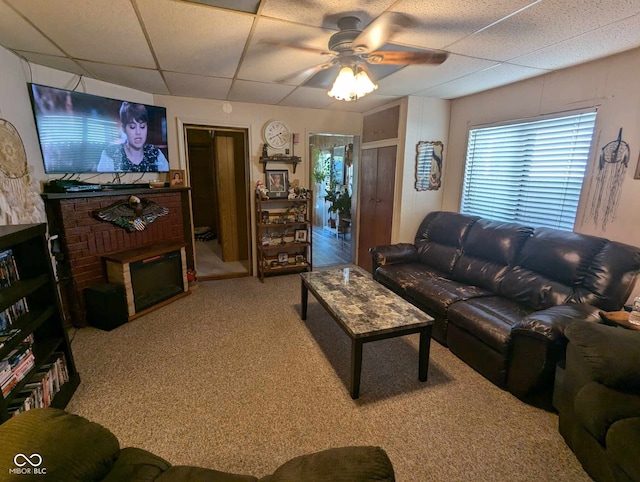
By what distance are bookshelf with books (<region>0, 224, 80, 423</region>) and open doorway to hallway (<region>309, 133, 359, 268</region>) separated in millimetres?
3299

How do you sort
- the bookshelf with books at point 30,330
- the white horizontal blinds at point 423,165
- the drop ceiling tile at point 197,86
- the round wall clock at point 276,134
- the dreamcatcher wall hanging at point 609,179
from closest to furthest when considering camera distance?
the bookshelf with books at point 30,330 < the dreamcatcher wall hanging at point 609,179 < the drop ceiling tile at point 197,86 < the white horizontal blinds at point 423,165 < the round wall clock at point 276,134

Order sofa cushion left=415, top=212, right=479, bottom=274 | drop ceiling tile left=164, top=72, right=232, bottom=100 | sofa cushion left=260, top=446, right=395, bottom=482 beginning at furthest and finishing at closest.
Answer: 1. sofa cushion left=415, top=212, right=479, bottom=274
2. drop ceiling tile left=164, top=72, right=232, bottom=100
3. sofa cushion left=260, top=446, right=395, bottom=482

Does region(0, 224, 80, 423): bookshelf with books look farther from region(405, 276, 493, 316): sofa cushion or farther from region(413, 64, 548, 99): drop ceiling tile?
region(413, 64, 548, 99): drop ceiling tile

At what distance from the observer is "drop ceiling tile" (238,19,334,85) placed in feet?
6.03

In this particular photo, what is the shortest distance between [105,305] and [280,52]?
8.62 ft

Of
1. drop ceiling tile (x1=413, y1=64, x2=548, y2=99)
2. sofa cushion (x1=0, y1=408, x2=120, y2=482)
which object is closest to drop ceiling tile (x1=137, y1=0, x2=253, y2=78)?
sofa cushion (x1=0, y1=408, x2=120, y2=482)

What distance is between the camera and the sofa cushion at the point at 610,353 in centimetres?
135

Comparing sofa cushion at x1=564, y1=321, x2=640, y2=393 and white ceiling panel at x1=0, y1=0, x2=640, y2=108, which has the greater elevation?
white ceiling panel at x1=0, y1=0, x2=640, y2=108

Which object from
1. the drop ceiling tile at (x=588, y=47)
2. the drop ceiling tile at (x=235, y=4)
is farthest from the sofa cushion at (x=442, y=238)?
the drop ceiling tile at (x=235, y=4)

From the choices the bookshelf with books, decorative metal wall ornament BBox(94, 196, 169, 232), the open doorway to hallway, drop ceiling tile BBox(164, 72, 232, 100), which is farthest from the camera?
the open doorway to hallway

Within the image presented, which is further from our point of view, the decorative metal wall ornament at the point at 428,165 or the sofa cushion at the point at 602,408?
the decorative metal wall ornament at the point at 428,165

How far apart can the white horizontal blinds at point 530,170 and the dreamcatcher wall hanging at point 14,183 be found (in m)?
4.24

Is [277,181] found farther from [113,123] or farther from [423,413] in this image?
[423,413]

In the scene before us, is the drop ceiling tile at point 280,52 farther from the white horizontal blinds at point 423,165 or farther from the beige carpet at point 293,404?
the beige carpet at point 293,404
